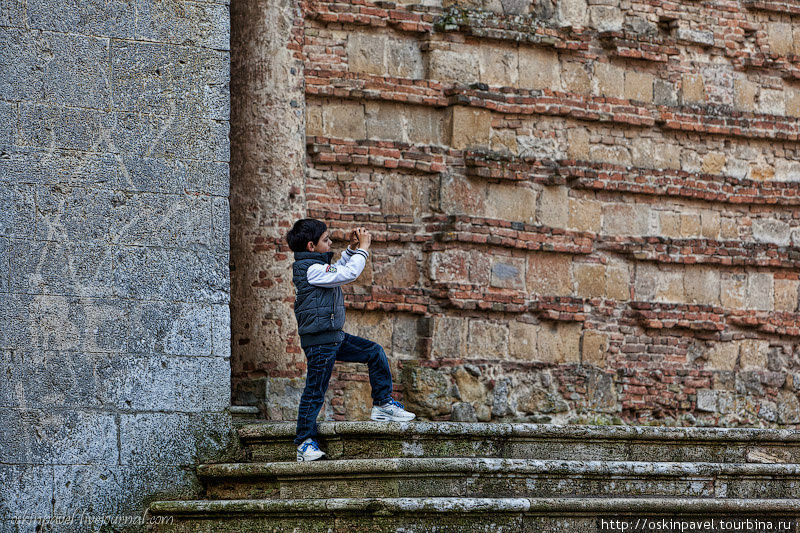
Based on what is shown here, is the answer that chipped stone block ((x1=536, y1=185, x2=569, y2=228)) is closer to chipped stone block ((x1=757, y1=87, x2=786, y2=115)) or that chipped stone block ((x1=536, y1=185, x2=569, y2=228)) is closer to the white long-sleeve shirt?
chipped stone block ((x1=757, y1=87, x2=786, y2=115))

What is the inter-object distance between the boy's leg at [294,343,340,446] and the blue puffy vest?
0.07 m

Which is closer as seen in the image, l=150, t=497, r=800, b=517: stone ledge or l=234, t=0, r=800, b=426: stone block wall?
l=150, t=497, r=800, b=517: stone ledge

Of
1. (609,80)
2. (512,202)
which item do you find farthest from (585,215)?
(609,80)

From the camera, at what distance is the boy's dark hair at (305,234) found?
25.7 ft

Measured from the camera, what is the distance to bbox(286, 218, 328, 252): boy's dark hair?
7840 mm

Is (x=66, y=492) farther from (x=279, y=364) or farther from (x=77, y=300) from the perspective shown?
(x=279, y=364)

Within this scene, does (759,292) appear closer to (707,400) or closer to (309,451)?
(707,400)

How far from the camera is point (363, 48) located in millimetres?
10242

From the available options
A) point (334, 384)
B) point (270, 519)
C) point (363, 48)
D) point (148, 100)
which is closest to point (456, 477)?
point (270, 519)

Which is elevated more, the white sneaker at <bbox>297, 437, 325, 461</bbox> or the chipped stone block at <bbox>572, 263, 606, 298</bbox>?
the chipped stone block at <bbox>572, 263, 606, 298</bbox>

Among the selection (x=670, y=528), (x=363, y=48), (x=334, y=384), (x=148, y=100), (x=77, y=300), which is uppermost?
(x=363, y=48)

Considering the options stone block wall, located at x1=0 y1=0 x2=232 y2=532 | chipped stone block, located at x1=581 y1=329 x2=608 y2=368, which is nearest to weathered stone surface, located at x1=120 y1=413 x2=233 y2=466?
stone block wall, located at x1=0 y1=0 x2=232 y2=532

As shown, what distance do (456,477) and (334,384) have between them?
105 inches

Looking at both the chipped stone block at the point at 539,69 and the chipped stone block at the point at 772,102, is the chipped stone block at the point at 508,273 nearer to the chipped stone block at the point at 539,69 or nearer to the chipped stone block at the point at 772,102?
the chipped stone block at the point at 539,69
